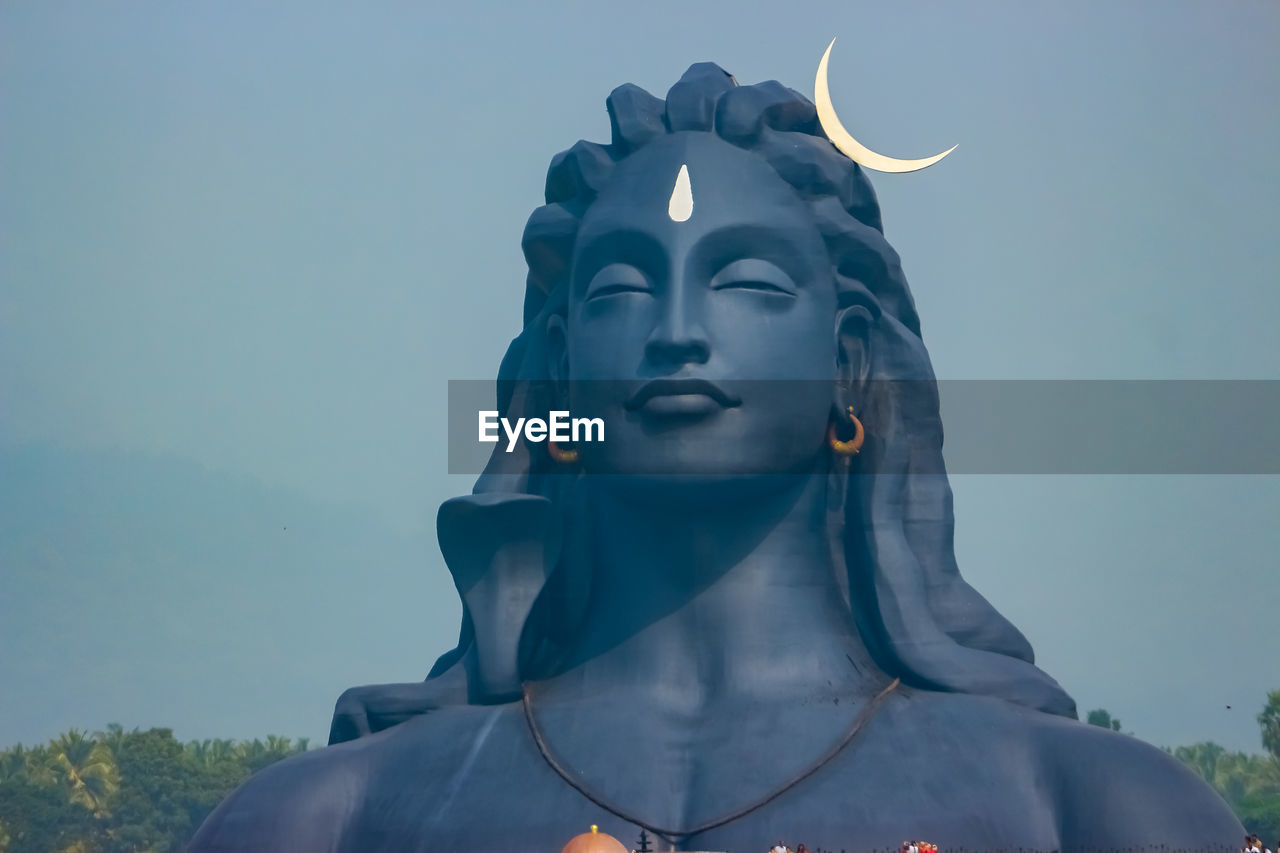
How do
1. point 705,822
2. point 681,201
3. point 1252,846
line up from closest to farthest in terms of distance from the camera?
point 1252,846 → point 705,822 → point 681,201

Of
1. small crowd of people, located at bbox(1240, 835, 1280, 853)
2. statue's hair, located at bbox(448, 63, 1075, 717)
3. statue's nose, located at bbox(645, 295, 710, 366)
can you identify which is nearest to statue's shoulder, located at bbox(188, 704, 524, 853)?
statue's hair, located at bbox(448, 63, 1075, 717)

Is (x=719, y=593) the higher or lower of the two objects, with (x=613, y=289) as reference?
lower

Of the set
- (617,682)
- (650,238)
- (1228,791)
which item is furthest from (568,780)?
(1228,791)

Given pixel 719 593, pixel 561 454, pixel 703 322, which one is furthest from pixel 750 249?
pixel 719 593

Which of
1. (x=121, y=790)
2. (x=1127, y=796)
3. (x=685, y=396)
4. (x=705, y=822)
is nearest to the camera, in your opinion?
(x=1127, y=796)

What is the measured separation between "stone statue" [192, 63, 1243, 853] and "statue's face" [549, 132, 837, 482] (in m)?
0.02

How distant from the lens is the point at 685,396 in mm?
14273

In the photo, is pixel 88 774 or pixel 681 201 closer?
pixel 681 201

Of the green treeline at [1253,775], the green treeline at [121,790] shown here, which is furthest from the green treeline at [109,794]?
the green treeline at [1253,775]

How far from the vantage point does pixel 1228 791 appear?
1757 inches

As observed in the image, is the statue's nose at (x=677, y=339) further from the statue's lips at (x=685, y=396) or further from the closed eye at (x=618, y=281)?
the closed eye at (x=618, y=281)

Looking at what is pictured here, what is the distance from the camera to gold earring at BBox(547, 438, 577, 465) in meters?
15.3

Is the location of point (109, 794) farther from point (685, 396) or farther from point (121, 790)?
point (685, 396)

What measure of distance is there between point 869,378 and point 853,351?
0.25 meters
